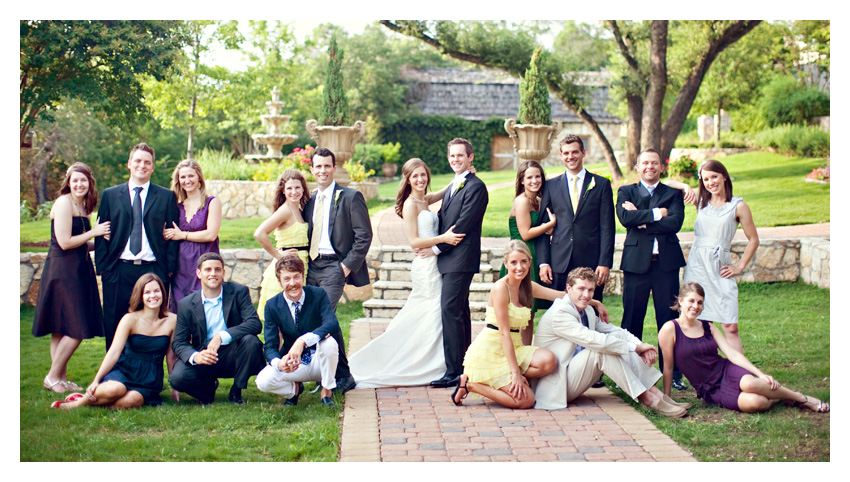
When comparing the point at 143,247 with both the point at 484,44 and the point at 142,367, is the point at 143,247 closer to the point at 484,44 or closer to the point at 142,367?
the point at 142,367

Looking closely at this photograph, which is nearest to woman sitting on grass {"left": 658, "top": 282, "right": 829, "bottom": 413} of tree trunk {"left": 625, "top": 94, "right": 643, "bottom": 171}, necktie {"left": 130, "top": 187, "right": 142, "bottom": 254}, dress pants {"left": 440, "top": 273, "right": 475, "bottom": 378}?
dress pants {"left": 440, "top": 273, "right": 475, "bottom": 378}

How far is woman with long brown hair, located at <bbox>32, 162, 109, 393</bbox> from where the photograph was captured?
5152mm

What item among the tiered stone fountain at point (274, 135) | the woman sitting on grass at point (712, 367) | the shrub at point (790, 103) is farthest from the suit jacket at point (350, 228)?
the shrub at point (790, 103)

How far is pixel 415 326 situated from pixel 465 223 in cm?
86

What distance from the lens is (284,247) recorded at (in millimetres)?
5496

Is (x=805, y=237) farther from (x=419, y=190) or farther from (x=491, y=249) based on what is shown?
(x=419, y=190)

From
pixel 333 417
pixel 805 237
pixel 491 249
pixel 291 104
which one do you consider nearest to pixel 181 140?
pixel 291 104

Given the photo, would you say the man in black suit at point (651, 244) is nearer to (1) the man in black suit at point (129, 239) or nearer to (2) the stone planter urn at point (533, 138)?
(1) the man in black suit at point (129, 239)

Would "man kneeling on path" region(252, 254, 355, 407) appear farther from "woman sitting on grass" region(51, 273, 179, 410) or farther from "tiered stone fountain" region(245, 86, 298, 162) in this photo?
"tiered stone fountain" region(245, 86, 298, 162)

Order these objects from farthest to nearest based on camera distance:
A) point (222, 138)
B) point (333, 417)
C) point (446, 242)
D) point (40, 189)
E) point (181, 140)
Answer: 1. point (222, 138)
2. point (181, 140)
3. point (40, 189)
4. point (446, 242)
5. point (333, 417)

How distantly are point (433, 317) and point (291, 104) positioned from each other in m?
21.2

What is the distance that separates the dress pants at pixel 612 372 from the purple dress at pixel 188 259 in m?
2.61

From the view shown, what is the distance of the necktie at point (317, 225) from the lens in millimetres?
5480

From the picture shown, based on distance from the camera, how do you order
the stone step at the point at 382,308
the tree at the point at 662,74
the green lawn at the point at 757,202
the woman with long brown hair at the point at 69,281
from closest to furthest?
the woman with long brown hair at the point at 69,281, the stone step at the point at 382,308, the green lawn at the point at 757,202, the tree at the point at 662,74
